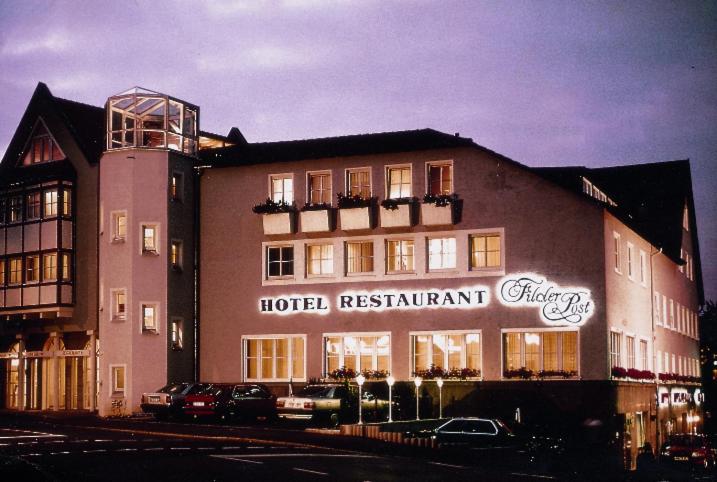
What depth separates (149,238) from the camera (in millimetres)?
49344

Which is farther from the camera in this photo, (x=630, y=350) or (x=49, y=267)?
(x=49, y=267)

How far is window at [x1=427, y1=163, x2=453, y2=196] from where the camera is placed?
46.3m

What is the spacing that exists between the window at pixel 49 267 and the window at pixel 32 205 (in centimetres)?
215

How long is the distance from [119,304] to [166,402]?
24.7ft

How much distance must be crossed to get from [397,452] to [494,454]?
282cm

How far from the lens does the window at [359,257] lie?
47.7 m

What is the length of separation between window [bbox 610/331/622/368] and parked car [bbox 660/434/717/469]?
357cm

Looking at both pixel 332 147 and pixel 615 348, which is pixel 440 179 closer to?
pixel 332 147

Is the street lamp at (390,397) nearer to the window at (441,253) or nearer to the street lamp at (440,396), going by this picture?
the street lamp at (440,396)

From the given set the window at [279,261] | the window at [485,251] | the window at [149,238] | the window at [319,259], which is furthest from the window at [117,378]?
the window at [485,251]

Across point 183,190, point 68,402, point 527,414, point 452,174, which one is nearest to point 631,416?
point 527,414

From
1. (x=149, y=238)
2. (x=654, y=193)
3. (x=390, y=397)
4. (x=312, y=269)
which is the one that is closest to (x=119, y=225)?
(x=149, y=238)

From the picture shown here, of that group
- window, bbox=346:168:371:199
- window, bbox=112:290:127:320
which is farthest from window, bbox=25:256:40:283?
window, bbox=346:168:371:199

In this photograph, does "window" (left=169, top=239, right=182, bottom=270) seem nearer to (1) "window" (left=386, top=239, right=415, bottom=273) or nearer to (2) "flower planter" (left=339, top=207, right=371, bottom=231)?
(2) "flower planter" (left=339, top=207, right=371, bottom=231)
